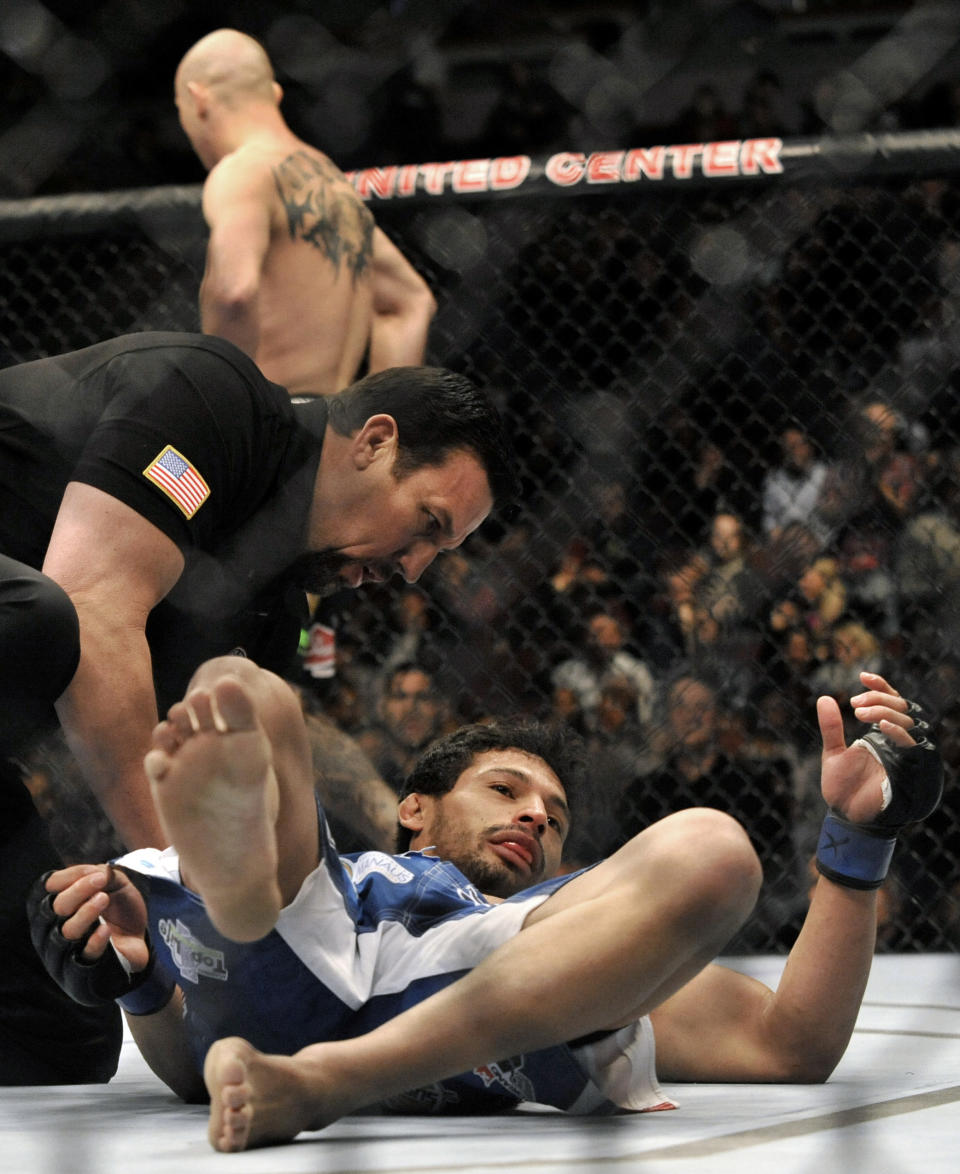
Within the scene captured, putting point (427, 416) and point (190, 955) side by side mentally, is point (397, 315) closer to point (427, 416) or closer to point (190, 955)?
point (427, 416)

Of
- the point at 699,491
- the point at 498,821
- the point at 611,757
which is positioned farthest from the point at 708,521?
the point at 498,821

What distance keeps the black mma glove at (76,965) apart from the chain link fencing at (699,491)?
1.32 meters

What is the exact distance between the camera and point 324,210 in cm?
211

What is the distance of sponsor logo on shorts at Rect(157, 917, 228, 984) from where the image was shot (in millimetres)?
902

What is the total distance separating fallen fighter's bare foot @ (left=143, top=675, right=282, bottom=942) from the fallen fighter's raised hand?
1.51ft

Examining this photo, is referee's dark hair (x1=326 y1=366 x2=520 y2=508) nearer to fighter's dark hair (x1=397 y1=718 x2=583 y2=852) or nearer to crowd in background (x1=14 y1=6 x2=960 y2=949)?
fighter's dark hair (x1=397 y1=718 x2=583 y2=852)

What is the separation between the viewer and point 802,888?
7.89ft

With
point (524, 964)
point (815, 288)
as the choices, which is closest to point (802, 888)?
point (815, 288)

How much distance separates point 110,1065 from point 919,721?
0.74 m

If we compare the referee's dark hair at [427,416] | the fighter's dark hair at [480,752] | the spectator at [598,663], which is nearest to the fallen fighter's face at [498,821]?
the fighter's dark hair at [480,752]

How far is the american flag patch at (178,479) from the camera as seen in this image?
117 cm

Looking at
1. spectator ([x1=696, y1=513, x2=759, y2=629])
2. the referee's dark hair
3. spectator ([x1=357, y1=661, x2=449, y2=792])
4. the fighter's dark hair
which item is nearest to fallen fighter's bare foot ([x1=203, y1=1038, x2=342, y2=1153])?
the fighter's dark hair

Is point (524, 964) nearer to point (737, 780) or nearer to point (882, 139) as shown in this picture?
point (882, 139)

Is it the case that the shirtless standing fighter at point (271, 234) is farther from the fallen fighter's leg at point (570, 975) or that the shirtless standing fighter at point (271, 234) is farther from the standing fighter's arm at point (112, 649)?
the fallen fighter's leg at point (570, 975)
